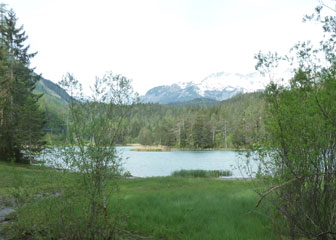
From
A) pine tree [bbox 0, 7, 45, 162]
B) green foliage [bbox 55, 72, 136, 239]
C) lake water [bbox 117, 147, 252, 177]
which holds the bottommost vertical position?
lake water [bbox 117, 147, 252, 177]

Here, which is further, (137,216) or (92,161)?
(137,216)

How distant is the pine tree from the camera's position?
973 inches

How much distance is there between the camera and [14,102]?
94.4ft

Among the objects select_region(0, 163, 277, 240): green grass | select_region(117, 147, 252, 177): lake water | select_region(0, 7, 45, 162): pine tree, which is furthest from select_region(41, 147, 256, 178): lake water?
select_region(0, 7, 45, 162): pine tree

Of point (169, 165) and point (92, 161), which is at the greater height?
point (92, 161)

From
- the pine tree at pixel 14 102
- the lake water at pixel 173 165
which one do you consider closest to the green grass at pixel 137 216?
the lake water at pixel 173 165

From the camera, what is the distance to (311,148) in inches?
191

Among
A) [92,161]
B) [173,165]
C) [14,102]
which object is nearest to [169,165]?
[173,165]

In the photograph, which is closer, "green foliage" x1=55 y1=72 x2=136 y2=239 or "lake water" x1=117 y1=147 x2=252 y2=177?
"green foliage" x1=55 y1=72 x2=136 y2=239

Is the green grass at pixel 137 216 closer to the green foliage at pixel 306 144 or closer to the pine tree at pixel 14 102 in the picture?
the green foliage at pixel 306 144

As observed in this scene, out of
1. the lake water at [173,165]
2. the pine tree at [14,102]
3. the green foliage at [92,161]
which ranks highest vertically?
→ the pine tree at [14,102]

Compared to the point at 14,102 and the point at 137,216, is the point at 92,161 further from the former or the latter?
the point at 14,102

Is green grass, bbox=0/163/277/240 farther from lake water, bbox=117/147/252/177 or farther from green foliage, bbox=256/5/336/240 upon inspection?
lake water, bbox=117/147/252/177

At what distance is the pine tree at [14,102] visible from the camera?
973 inches
